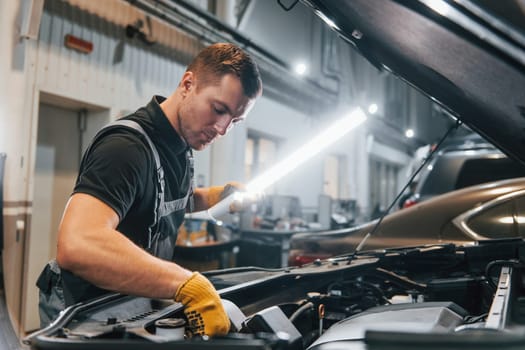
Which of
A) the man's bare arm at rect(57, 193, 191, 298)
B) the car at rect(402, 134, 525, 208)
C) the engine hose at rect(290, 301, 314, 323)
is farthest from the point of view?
the car at rect(402, 134, 525, 208)

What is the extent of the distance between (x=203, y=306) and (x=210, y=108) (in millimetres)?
786

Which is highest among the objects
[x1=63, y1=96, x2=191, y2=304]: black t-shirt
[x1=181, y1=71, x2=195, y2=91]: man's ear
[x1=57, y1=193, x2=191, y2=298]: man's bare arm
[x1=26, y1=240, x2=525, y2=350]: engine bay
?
[x1=181, y1=71, x2=195, y2=91]: man's ear

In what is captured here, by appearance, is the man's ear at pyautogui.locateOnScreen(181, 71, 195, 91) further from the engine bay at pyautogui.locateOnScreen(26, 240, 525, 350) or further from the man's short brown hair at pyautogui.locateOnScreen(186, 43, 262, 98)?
the engine bay at pyautogui.locateOnScreen(26, 240, 525, 350)

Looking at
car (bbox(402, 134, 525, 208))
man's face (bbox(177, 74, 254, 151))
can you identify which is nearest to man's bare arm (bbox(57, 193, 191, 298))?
man's face (bbox(177, 74, 254, 151))

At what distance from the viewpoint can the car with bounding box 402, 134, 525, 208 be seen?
12.2 ft

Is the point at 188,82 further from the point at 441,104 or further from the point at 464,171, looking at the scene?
the point at 464,171

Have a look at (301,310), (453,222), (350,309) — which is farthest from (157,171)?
(453,222)

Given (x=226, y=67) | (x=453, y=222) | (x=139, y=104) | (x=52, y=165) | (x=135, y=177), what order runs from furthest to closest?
(x=139, y=104)
(x=52, y=165)
(x=453, y=222)
(x=226, y=67)
(x=135, y=177)

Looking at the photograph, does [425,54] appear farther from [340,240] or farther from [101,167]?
[340,240]

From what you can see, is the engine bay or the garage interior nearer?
the engine bay

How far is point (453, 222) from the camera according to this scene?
2490mm

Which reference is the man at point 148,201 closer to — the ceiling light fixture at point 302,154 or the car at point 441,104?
the car at point 441,104

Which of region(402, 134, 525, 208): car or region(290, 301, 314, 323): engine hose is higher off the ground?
region(402, 134, 525, 208): car

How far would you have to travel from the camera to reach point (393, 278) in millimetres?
1908
